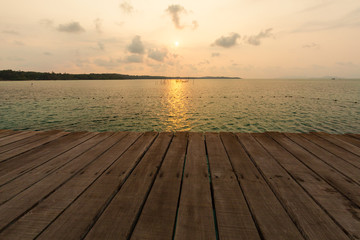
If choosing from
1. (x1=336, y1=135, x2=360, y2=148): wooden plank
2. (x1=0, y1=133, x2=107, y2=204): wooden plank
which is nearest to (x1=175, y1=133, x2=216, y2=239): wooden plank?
(x1=0, y1=133, x2=107, y2=204): wooden plank

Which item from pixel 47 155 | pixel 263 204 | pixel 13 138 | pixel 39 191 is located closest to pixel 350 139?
pixel 263 204

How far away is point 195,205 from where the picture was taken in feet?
6.59

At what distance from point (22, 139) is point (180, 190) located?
5.25 metres

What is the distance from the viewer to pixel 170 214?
6.09 ft

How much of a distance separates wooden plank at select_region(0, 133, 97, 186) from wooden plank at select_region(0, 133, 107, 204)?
0.16ft

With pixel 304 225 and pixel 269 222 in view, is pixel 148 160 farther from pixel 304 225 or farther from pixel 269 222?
pixel 304 225

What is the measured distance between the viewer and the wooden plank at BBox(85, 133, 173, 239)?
5.36 ft

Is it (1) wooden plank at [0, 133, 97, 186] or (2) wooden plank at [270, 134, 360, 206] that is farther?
(1) wooden plank at [0, 133, 97, 186]

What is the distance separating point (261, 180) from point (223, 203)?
95 cm

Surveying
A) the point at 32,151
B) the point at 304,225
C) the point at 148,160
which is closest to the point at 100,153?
the point at 148,160

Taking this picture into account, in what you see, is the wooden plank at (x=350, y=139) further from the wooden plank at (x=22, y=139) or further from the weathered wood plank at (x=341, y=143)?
the wooden plank at (x=22, y=139)

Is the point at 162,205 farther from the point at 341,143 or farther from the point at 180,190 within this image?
the point at 341,143

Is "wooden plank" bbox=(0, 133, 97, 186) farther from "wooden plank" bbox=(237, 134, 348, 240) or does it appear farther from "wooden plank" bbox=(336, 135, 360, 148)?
"wooden plank" bbox=(336, 135, 360, 148)

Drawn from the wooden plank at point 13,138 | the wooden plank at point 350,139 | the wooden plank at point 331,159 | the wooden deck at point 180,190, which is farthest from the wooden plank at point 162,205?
the wooden plank at point 350,139
